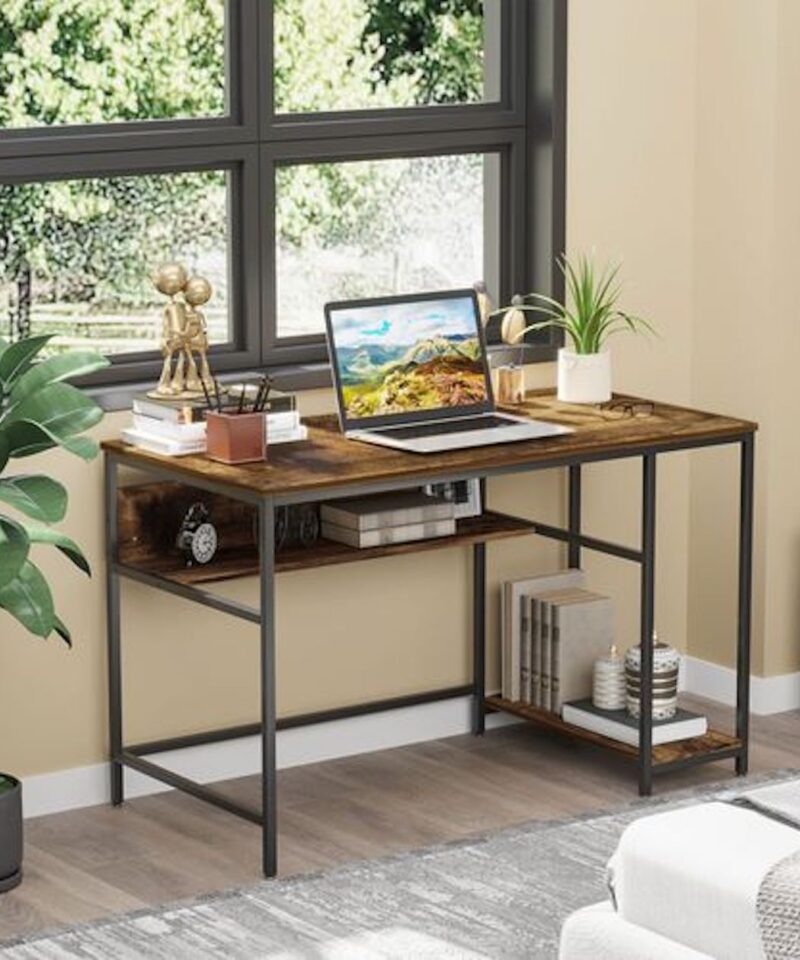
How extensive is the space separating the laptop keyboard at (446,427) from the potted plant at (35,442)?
749 mm

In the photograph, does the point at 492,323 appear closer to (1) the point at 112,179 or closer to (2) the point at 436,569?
(2) the point at 436,569

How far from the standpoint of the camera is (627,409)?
17.9 ft

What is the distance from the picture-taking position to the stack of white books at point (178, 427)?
4.96 metres

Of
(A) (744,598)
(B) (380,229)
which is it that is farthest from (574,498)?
(B) (380,229)

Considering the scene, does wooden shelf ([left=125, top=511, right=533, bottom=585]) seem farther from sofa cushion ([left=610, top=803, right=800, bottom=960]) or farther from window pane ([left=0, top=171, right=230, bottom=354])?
sofa cushion ([left=610, top=803, right=800, bottom=960])

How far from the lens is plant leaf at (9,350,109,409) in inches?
182

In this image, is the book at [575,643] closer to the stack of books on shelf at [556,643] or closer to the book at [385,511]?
the stack of books on shelf at [556,643]

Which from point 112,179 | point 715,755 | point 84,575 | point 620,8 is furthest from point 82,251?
point 715,755

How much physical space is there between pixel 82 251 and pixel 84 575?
710 millimetres

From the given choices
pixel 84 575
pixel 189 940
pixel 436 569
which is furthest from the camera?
pixel 436 569

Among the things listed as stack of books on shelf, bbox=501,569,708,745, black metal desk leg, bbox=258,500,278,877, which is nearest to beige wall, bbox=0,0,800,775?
stack of books on shelf, bbox=501,569,708,745

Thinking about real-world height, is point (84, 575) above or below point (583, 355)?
below

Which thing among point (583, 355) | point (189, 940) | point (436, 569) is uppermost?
point (583, 355)

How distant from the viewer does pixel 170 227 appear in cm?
536
